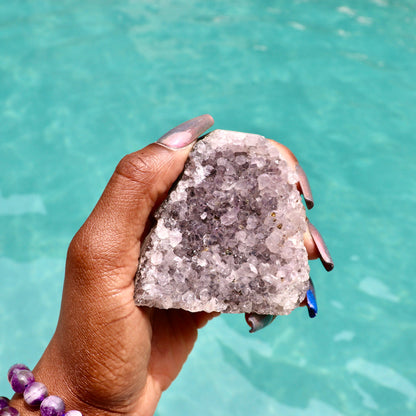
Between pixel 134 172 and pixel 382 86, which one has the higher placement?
pixel 134 172

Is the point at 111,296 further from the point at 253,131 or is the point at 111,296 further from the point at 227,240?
the point at 253,131

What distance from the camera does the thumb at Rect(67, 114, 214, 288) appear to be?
144 cm

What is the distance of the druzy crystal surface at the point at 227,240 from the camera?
149cm

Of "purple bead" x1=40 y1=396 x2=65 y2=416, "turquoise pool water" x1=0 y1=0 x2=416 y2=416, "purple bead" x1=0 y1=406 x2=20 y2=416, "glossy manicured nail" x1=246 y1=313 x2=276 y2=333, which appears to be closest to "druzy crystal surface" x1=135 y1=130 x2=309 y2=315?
"glossy manicured nail" x1=246 y1=313 x2=276 y2=333

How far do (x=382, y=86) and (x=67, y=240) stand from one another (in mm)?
2948

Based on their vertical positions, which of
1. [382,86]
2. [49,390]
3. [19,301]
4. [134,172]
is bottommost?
[19,301]

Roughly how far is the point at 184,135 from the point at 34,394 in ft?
3.10

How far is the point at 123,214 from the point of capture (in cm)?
144

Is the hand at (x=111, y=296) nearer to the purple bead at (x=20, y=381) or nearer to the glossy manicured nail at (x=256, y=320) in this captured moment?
the purple bead at (x=20, y=381)

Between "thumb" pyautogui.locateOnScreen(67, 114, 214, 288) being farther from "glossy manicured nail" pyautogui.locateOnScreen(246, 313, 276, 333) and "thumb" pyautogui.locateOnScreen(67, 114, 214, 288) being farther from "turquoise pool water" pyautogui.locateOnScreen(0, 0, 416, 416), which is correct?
"turquoise pool water" pyautogui.locateOnScreen(0, 0, 416, 416)

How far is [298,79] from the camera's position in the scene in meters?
4.20

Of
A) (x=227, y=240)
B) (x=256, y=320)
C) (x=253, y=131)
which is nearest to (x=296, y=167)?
(x=227, y=240)

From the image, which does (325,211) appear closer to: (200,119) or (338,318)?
(338,318)

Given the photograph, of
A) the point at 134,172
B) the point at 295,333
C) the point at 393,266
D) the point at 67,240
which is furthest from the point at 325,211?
the point at 134,172
